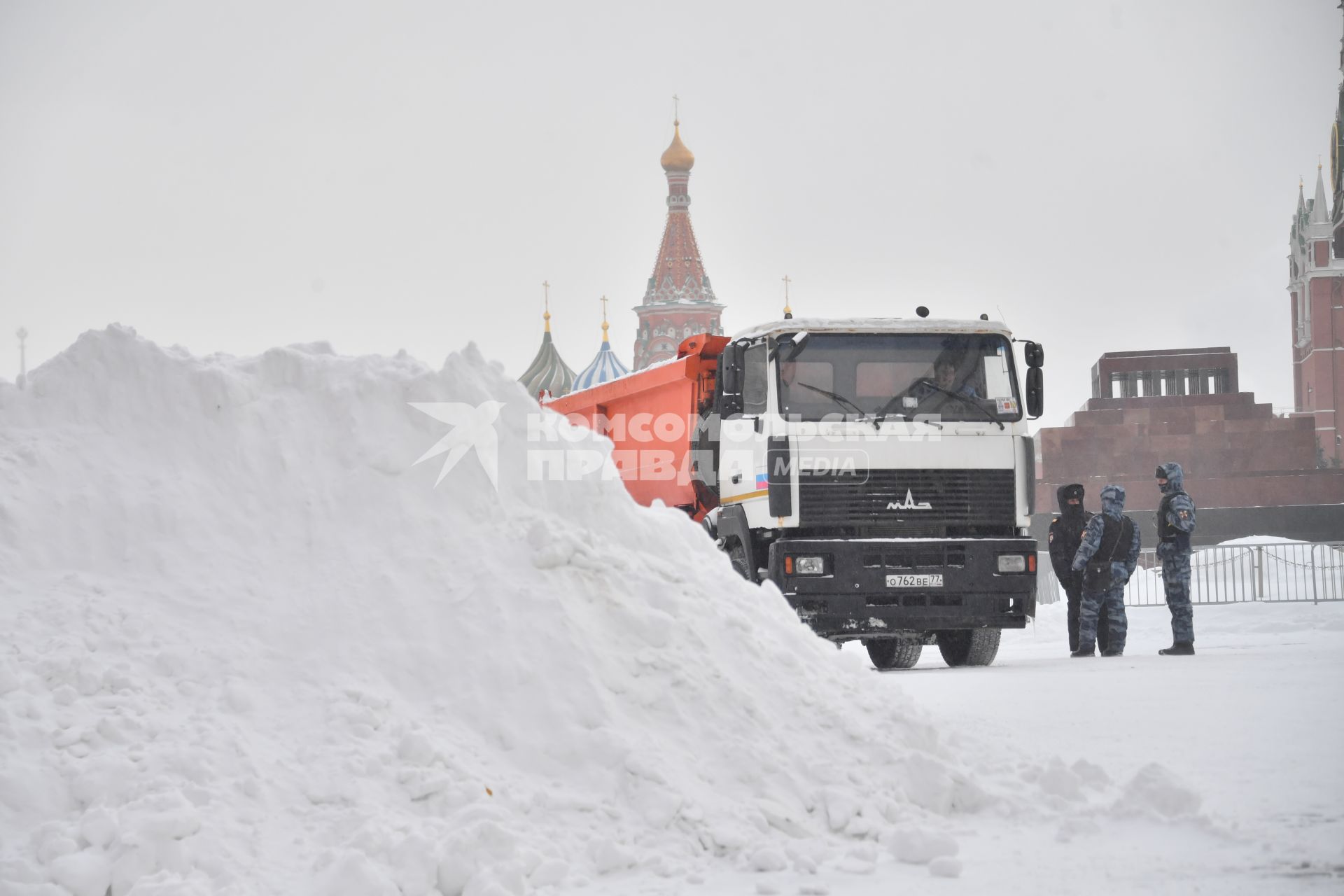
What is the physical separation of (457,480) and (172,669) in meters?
2.03

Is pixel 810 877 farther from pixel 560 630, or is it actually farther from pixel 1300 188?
pixel 1300 188

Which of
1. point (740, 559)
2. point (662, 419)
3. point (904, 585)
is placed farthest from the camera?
point (662, 419)

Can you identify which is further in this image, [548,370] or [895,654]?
[548,370]

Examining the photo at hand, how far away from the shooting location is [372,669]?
6723 mm

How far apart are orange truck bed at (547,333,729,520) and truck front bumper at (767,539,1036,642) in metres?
1.50

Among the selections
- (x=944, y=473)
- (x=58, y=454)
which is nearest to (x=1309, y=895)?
(x=58, y=454)

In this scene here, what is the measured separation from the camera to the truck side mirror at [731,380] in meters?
12.0

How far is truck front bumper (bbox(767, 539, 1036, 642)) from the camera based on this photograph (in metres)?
11.8

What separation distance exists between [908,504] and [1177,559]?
10.5 ft

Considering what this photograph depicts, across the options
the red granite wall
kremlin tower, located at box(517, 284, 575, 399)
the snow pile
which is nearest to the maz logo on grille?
the snow pile

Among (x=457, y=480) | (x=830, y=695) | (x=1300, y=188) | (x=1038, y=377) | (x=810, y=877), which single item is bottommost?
(x=810, y=877)

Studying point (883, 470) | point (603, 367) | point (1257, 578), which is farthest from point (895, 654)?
point (603, 367)

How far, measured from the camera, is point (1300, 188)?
8738cm

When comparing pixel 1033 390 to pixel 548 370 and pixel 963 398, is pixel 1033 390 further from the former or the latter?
pixel 548 370
